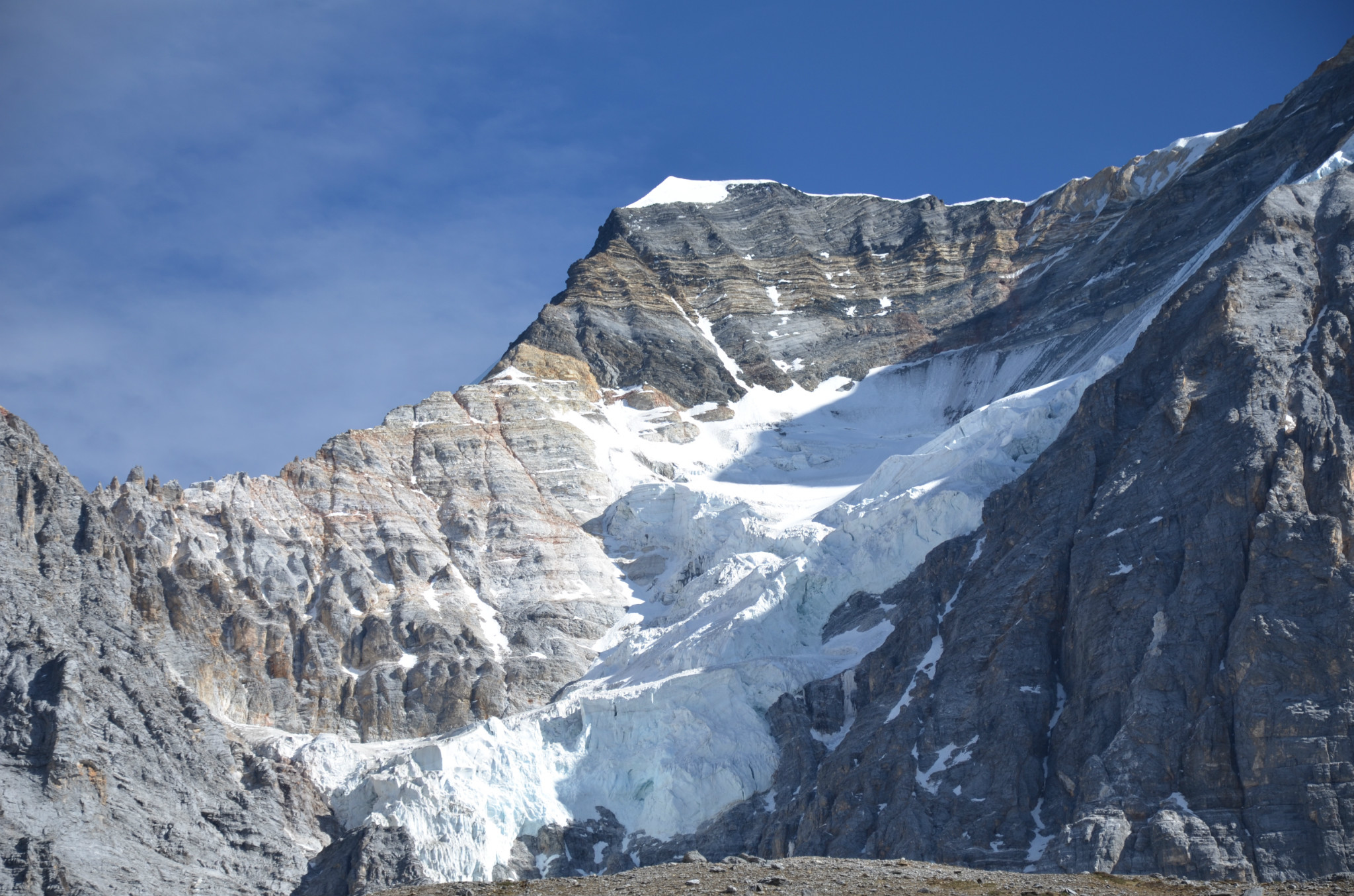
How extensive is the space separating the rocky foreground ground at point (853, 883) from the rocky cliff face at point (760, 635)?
45.1 ft

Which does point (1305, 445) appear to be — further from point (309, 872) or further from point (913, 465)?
point (309, 872)

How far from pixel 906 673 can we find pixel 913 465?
38.5 m

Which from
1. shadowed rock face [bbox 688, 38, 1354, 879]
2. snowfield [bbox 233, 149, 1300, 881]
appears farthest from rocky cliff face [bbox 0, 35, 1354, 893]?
snowfield [bbox 233, 149, 1300, 881]

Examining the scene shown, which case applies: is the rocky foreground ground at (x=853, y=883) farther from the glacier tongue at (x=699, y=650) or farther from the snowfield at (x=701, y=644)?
the glacier tongue at (x=699, y=650)

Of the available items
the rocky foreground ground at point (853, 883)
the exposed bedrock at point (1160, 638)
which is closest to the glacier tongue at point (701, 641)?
the exposed bedrock at point (1160, 638)

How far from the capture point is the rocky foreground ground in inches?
2040

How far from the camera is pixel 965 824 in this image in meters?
79.1

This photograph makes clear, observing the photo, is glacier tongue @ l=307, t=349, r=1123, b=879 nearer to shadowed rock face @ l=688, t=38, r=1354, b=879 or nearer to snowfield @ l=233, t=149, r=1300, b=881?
snowfield @ l=233, t=149, r=1300, b=881

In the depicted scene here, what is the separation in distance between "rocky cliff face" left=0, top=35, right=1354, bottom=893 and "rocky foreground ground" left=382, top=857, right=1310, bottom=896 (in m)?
13.8

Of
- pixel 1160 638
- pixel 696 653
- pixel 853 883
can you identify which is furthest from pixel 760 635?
pixel 853 883

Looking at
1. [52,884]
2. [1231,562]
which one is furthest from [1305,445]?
[52,884]

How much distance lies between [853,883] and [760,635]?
198 ft

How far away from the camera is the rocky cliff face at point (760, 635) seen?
247 feet

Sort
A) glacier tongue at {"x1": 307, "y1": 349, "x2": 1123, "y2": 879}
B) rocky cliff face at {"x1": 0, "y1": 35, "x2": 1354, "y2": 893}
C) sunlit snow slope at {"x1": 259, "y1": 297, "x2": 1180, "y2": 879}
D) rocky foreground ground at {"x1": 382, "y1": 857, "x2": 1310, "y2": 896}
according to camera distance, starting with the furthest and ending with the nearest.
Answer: sunlit snow slope at {"x1": 259, "y1": 297, "x2": 1180, "y2": 879} < glacier tongue at {"x1": 307, "y1": 349, "x2": 1123, "y2": 879} < rocky cliff face at {"x1": 0, "y1": 35, "x2": 1354, "y2": 893} < rocky foreground ground at {"x1": 382, "y1": 857, "x2": 1310, "y2": 896}
